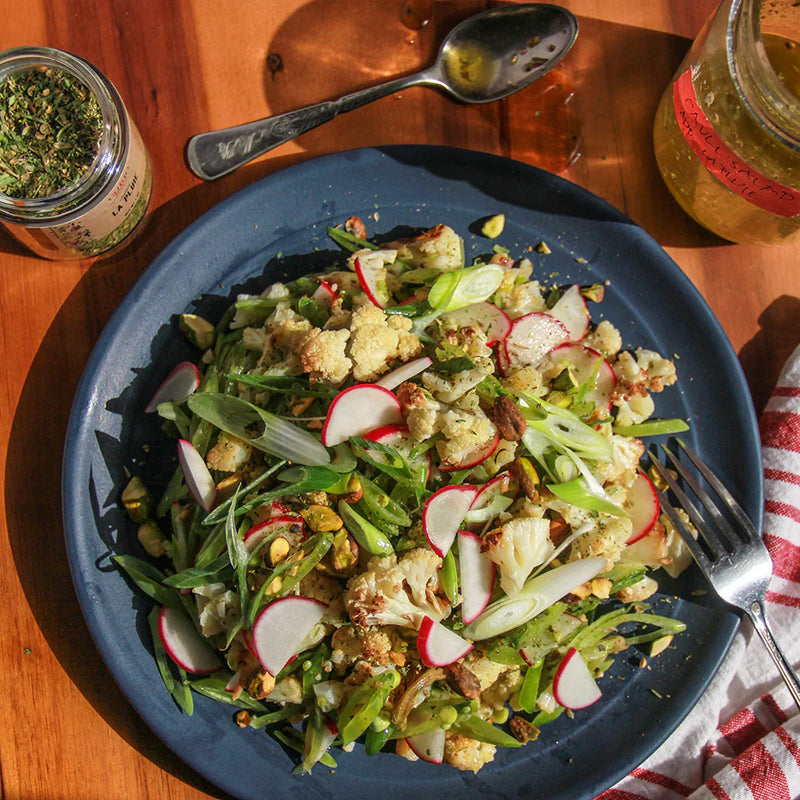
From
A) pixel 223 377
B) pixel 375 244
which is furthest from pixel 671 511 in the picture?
pixel 223 377

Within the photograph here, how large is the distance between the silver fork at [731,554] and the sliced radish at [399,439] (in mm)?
692

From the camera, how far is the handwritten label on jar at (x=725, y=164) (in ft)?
5.64

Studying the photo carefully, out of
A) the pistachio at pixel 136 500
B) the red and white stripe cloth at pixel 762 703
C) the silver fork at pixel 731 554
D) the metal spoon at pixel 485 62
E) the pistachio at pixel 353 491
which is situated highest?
the metal spoon at pixel 485 62

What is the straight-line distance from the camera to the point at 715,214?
1.95 m

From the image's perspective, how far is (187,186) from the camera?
196 cm

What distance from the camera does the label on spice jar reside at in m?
1.71

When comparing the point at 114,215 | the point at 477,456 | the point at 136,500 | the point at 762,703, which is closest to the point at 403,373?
the point at 477,456

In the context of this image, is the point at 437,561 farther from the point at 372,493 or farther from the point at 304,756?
the point at 304,756

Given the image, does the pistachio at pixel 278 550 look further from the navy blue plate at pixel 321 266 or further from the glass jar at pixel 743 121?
the glass jar at pixel 743 121

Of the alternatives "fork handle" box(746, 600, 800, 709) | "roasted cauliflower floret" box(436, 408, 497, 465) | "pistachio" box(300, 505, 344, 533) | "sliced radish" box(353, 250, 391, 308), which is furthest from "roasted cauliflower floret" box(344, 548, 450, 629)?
"fork handle" box(746, 600, 800, 709)

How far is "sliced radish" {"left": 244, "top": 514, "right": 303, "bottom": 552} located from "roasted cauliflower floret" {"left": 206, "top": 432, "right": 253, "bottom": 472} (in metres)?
0.14

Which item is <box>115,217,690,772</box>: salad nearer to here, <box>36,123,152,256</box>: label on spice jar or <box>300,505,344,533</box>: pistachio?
<box>300,505,344,533</box>: pistachio

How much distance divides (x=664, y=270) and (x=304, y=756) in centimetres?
145

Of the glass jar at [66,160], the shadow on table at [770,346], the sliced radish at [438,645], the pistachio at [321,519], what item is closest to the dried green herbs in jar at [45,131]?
the glass jar at [66,160]
